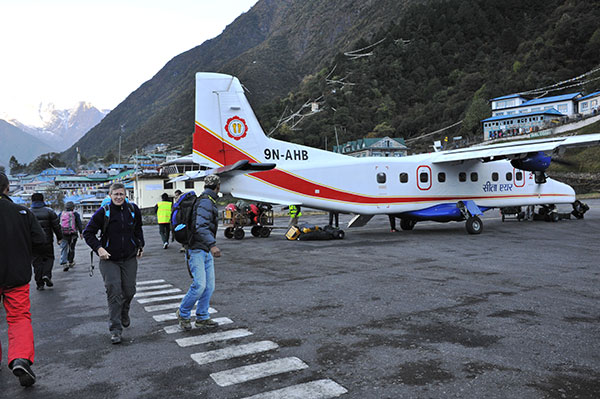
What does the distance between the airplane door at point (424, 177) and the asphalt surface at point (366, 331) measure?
6.77 m

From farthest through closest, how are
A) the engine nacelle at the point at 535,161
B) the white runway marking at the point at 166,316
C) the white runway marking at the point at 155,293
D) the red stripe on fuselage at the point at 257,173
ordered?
the engine nacelle at the point at 535,161
the red stripe on fuselage at the point at 257,173
the white runway marking at the point at 155,293
the white runway marking at the point at 166,316

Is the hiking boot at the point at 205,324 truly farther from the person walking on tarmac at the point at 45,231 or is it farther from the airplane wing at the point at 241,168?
the airplane wing at the point at 241,168

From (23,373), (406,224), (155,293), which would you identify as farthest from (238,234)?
(23,373)

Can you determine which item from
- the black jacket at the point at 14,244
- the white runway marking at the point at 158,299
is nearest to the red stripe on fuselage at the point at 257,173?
the white runway marking at the point at 158,299

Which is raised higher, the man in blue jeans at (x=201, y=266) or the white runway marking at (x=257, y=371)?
the man in blue jeans at (x=201, y=266)

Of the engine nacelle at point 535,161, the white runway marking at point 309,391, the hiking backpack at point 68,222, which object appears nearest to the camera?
the white runway marking at point 309,391

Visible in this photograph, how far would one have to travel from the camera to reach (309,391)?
379 centimetres

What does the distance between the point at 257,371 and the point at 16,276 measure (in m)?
2.80

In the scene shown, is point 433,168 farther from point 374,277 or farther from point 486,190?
point 374,277

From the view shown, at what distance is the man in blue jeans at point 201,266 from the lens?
580 cm

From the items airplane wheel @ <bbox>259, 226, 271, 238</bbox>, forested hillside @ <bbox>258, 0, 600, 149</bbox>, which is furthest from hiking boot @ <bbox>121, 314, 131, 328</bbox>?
forested hillside @ <bbox>258, 0, 600, 149</bbox>

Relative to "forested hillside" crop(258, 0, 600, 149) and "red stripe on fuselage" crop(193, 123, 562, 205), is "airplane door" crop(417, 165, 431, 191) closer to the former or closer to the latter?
"red stripe on fuselage" crop(193, 123, 562, 205)

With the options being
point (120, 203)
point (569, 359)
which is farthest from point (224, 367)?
point (569, 359)

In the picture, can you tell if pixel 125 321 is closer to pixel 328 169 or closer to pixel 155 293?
pixel 155 293
